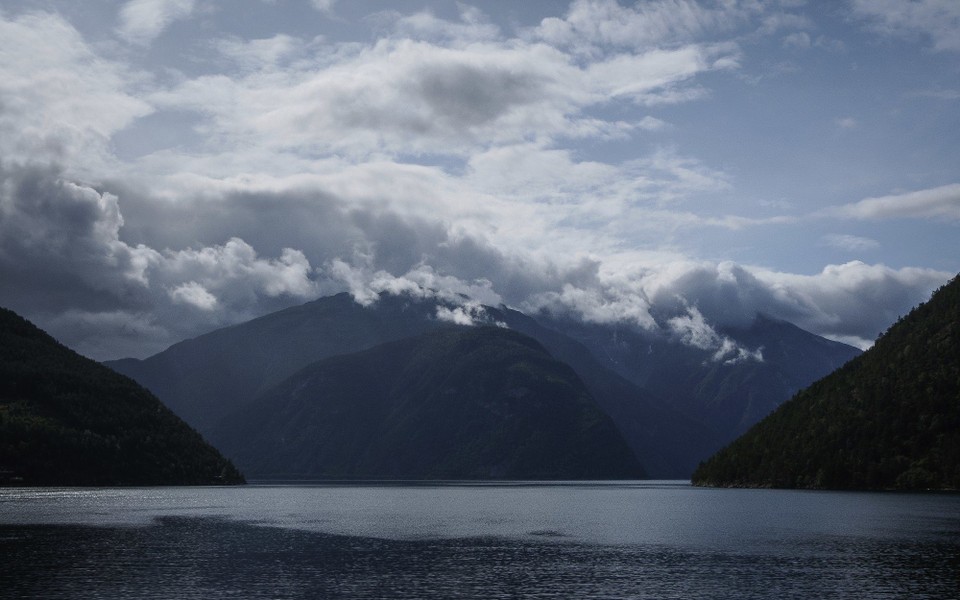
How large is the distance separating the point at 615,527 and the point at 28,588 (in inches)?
4852

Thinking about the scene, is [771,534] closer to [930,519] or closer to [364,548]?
[930,519]

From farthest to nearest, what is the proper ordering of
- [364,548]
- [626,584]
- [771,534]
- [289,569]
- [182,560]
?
[771,534]
[364,548]
[182,560]
[289,569]
[626,584]

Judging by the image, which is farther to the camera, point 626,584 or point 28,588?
point 626,584

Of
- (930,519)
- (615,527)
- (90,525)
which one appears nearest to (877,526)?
(930,519)

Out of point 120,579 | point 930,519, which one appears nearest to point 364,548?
point 120,579

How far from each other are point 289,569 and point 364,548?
96.5 ft

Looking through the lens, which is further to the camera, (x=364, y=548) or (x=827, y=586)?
(x=364, y=548)

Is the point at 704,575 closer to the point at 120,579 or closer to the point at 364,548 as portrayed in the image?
the point at 364,548

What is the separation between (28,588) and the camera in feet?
302

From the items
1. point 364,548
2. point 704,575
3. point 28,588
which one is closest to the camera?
point 28,588

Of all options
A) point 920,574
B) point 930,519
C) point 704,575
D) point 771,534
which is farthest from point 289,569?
point 930,519

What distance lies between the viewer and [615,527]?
617 ft

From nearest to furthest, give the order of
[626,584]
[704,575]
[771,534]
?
1. [626,584]
2. [704,575]
3. [771,534]

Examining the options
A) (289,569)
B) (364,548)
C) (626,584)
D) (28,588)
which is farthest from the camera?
(364,548)
